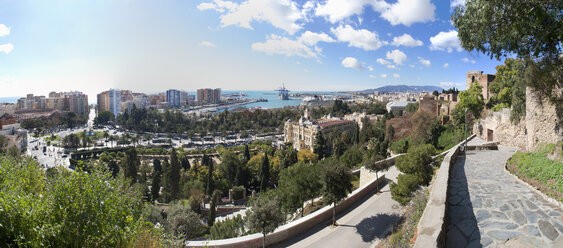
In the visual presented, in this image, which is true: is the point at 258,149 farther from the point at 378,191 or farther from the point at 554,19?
the point at 554,19

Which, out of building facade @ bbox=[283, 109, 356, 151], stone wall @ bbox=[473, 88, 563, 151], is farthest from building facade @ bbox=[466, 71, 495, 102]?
building facade @ bbox=[283, 109, 356, 151]

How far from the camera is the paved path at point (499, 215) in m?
2.55

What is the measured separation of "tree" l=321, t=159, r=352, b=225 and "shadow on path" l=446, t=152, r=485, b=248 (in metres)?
2.86

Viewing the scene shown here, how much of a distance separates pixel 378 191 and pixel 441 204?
664 centimetres

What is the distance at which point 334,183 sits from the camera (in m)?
6.94

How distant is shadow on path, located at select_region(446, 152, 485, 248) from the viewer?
2617mm

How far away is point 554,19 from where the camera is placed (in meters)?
4.30

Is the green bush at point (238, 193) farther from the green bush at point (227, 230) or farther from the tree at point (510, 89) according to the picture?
the tree at point (510, 89)

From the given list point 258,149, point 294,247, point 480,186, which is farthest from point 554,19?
point 258,149

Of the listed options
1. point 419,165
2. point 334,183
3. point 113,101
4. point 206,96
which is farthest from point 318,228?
point 206,96

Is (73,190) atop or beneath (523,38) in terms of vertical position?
beneath

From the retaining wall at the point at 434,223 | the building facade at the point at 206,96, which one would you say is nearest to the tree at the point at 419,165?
the retaining wall at the point at 434,223

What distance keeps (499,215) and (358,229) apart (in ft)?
13.0

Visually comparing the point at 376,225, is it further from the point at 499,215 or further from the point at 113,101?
the point at 113,101
